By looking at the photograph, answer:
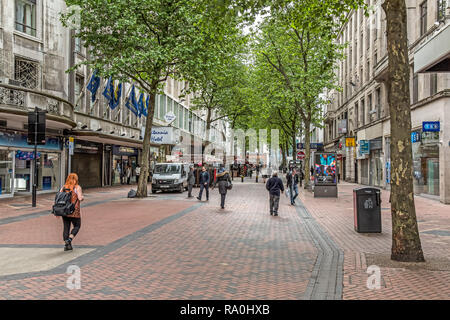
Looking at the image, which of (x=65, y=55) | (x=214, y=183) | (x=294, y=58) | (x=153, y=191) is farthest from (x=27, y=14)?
(x=294, y=58)

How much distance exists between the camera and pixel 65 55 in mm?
24516

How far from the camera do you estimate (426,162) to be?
20.7 metres

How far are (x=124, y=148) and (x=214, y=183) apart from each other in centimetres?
999

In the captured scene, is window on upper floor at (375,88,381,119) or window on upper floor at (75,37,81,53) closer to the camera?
window on upper floor at (75,37,81,53)

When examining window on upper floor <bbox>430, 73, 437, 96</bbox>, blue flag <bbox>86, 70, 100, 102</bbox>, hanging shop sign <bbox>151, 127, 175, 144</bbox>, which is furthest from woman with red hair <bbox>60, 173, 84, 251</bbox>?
hanging shop sign <bbox>151, 127, 175, 144</bbox>

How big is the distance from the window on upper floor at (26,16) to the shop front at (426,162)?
68.5ft

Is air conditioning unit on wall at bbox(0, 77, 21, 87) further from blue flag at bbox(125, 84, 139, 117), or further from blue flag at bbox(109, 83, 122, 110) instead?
blue flag at bbox(125, 84, 139, 117)

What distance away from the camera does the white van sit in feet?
81.3

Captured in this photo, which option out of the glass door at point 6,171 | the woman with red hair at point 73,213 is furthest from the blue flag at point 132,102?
the woman with red hair at point 73,213

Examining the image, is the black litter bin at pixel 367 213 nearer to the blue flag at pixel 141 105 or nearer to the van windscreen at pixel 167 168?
the van windscreen at pixel 167 168

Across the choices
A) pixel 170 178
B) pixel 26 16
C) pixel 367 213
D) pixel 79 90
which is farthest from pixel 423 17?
pixel 79 90

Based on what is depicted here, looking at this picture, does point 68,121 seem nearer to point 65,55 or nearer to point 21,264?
point 65,55

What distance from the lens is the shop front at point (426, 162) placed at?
64.2ft

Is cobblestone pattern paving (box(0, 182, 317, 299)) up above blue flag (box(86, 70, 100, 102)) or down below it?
below
